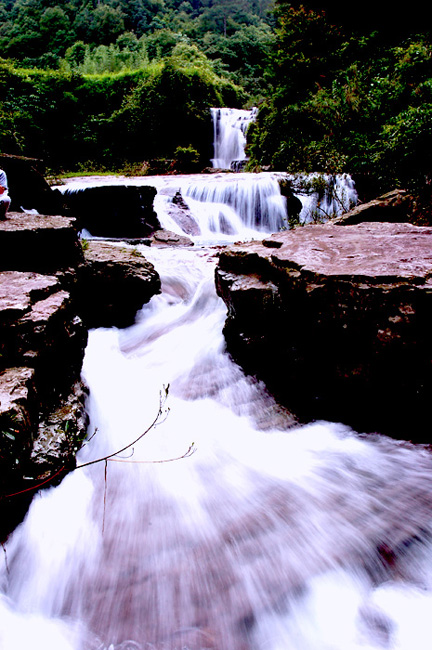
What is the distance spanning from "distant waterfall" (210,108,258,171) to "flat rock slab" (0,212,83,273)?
15.8 meters

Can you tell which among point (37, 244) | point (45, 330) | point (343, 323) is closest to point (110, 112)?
point (37, 244)

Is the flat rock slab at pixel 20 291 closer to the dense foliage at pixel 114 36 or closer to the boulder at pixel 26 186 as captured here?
the boulder at pixel 26 186

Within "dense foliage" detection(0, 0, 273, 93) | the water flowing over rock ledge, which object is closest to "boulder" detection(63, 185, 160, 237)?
the water flowing over rock ledge

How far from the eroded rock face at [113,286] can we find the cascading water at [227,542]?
185 centimetres

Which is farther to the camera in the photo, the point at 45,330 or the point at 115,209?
the point at 115,209

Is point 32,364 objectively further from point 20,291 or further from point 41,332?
point 20,291

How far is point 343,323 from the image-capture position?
2895mm

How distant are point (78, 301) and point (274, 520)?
3.71 m

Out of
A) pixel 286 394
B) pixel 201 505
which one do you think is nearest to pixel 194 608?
pixel 201 505

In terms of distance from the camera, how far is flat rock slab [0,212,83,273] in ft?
12.3

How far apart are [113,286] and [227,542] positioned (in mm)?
3743

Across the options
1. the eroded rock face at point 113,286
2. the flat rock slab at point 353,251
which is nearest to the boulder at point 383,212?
the flat rock slab at point 353,251

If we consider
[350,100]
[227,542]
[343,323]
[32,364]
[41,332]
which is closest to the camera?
[227,542]

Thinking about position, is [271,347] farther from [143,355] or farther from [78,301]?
[78,301]
